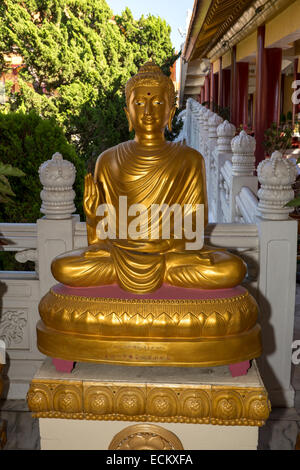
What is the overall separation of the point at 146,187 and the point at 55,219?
2.28ft

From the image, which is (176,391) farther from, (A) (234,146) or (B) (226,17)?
(B) (226,17)

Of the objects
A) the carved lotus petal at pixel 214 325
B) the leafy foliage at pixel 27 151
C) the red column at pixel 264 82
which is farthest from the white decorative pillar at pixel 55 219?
the red column at pixel 264 82

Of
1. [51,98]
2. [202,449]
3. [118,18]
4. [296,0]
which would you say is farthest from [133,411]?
[118,18]

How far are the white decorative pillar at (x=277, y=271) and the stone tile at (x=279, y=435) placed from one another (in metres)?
0.19

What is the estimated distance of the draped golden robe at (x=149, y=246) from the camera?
1.99 metres

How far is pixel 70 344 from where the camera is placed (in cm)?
193

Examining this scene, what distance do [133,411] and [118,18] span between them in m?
10.4

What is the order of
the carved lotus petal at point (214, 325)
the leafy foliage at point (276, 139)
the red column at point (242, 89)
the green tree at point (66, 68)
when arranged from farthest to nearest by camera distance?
the red column at point (242, 89), the leafy foliage at point (276, 139), the green tree at point (66, 68), the carved lotus petal at point (214, 325)

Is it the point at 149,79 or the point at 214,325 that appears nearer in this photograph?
the point at 214,325

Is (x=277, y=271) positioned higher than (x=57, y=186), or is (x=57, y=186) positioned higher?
(x=57, y=186)

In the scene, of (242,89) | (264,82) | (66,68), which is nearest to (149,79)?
(66,68)

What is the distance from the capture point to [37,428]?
261 cm

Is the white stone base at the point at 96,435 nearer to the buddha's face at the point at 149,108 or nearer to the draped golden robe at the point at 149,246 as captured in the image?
the draped golden robe at the point at 149,246

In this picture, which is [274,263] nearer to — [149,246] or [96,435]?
[149,246]
